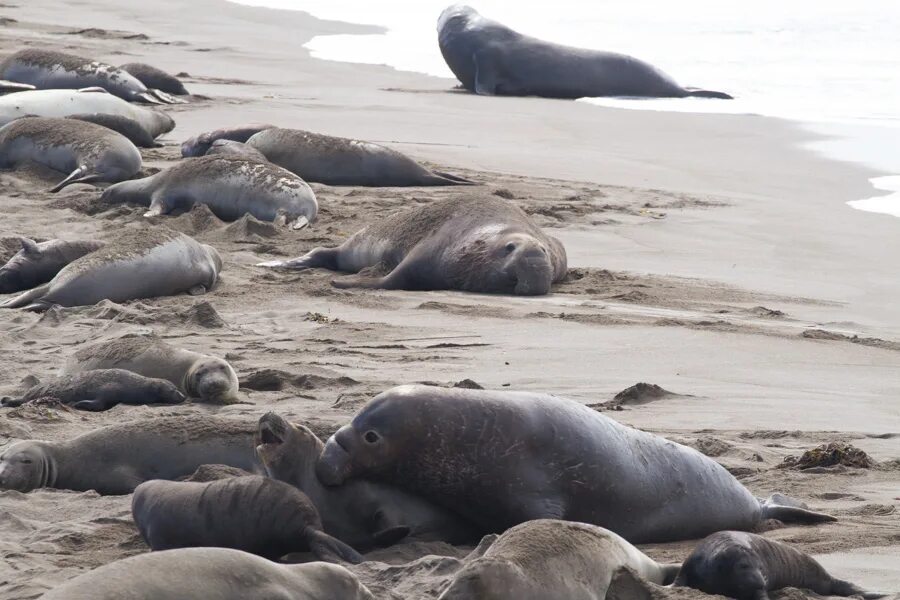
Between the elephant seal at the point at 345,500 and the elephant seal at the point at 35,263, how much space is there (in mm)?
3526

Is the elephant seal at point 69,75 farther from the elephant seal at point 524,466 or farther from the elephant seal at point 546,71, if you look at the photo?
the elephant seal at point 524,466

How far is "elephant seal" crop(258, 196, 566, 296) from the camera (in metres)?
7.30

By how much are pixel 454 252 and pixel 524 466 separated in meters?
3.69

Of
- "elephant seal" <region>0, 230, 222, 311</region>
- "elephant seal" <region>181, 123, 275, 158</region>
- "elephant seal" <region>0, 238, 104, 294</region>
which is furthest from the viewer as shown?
"elephant seal" <region>181, 123, 275, 158</region>

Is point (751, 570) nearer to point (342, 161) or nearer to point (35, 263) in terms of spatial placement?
point (35, 263)

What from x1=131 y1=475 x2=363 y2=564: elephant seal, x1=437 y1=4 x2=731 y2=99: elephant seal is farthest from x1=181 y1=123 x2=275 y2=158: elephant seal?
x1=131 y1=475 x2=363 y2=564: elephant seal

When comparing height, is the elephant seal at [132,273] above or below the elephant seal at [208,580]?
below

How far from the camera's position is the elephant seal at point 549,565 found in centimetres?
287

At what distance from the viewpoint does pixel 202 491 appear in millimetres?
3510

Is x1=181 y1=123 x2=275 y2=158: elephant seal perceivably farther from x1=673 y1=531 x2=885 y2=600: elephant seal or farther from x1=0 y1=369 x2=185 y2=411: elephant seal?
x1=673 y1=531 x2=885 y2=600: elephant seal

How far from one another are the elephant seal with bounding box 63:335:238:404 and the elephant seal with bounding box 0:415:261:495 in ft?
2.28

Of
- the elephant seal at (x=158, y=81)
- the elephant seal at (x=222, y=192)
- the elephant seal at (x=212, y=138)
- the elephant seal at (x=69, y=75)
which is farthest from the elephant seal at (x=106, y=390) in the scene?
the elephant seal at (x=158, y=81)

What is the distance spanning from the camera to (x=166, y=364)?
527cm

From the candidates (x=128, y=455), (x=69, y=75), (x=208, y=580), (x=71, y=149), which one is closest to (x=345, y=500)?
(x=128, y=455)
